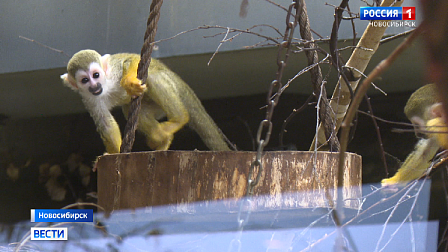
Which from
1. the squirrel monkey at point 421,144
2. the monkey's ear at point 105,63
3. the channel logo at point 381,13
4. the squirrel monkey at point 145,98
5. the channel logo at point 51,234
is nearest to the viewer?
the channel logo at point 51,234

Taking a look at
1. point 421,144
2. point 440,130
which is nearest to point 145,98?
point 440,130

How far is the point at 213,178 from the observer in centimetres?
148

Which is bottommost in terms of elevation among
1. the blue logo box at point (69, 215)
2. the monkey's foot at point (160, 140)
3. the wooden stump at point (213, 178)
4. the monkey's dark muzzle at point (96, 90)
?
the blue logo box at point (69, 215)

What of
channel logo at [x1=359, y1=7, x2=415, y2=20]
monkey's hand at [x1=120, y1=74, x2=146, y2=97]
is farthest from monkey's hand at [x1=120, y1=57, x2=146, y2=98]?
channel logo at [x1=359, y1=7, x2=415, y2=20]

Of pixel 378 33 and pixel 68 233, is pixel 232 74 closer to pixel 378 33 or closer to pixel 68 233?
pixel 378 33

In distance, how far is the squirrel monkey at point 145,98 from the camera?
247 centimetres

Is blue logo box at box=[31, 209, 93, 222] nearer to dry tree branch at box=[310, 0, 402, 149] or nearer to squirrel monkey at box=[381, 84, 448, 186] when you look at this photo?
dry tree branch at box=[310, 0, 402, 149]

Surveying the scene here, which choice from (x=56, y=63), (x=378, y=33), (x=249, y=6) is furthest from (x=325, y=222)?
(x=56, y=63)

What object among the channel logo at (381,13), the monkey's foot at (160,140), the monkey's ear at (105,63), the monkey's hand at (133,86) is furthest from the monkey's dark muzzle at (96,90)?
the channel logo at (381,13)

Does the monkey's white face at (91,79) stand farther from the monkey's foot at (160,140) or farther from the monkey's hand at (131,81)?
the monkey's foot at (160,140)

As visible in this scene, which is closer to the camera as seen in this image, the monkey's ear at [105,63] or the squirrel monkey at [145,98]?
the squirrel monkey at [145,98]

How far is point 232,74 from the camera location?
387cm

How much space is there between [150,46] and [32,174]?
14.8 feet

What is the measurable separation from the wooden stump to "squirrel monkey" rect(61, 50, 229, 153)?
0.90 m
